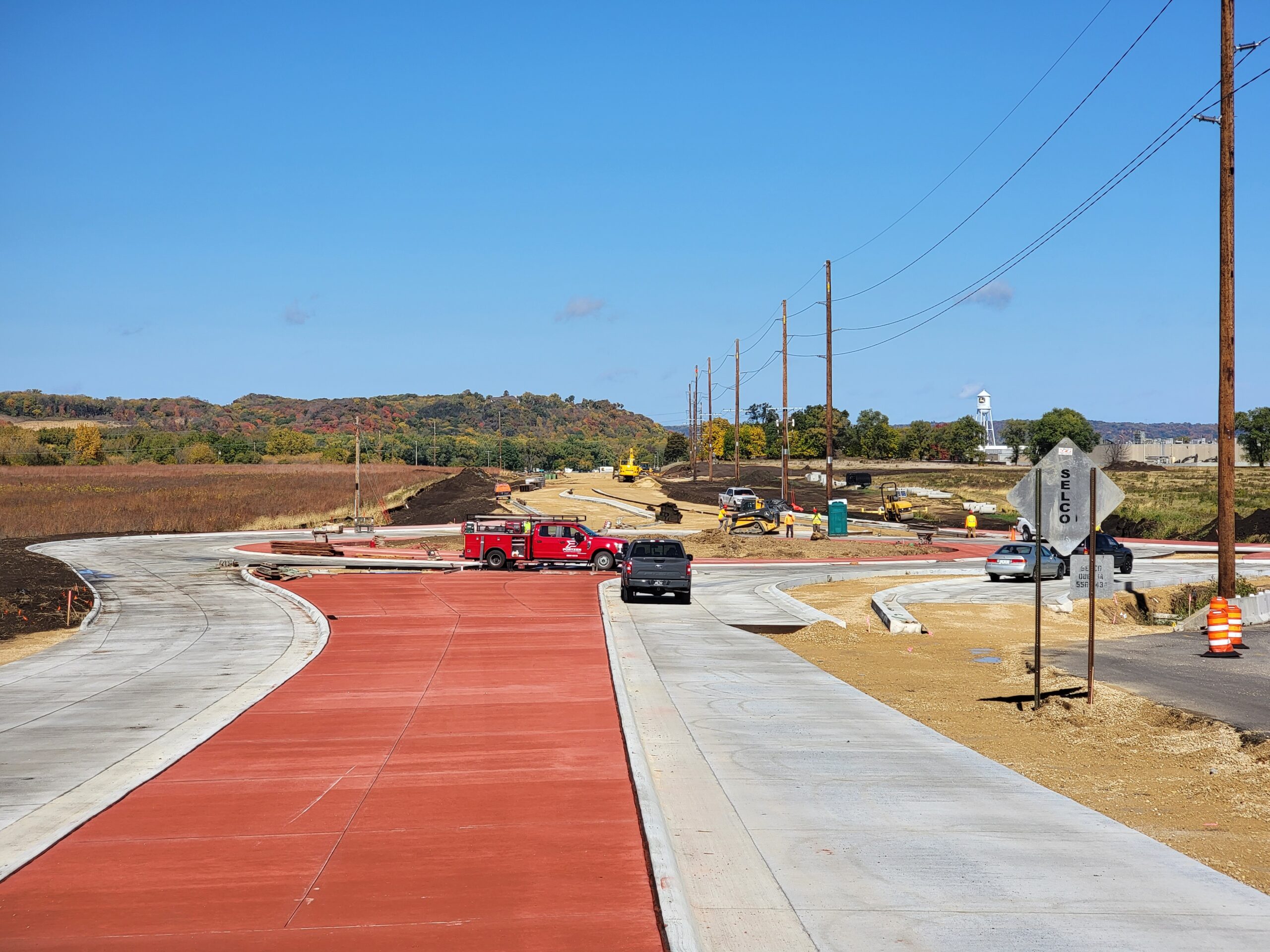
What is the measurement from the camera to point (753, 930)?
303 inches

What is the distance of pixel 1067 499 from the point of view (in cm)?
1648

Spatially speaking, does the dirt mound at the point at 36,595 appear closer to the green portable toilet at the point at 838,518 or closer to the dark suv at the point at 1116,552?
the dark suv at the point at 1116,552

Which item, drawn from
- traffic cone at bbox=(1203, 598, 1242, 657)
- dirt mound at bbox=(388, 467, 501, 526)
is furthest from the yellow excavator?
traffic cone at bbox=(1203, 598, 1242, 657)

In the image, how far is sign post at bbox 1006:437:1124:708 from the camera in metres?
16.3

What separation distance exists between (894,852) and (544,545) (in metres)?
37.1

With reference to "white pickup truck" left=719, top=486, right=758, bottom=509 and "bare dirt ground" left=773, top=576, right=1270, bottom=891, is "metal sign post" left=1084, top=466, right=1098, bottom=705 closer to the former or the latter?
"bare dirt ground" left=773, top=576, right=1270, bottom=891

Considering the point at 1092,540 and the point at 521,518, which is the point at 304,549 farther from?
the point at 1092,540

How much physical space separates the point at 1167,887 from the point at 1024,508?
27.8ft

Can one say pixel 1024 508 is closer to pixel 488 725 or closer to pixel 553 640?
pixel 488 725

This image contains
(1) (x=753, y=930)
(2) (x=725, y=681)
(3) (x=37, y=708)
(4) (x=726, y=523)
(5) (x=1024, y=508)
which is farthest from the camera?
(4) (x=726, y=523)

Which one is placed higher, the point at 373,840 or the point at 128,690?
the point at 373,840

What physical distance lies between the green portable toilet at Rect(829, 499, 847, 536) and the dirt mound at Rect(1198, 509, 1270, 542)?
68.0ft

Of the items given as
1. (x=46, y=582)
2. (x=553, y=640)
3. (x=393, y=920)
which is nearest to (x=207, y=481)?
(x=46, y=582)

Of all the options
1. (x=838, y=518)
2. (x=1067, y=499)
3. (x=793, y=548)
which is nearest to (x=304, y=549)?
(x=793, y=548)
